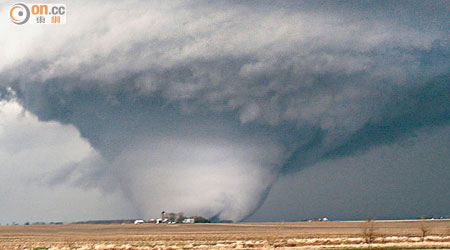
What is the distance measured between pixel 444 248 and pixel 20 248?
5900 cm

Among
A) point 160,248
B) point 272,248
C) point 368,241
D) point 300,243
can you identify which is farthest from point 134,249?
point 368,241

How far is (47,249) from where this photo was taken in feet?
240

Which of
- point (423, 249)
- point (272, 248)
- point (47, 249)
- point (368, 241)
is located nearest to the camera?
point (423, 249)

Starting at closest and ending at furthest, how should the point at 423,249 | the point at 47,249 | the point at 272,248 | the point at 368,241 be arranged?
the point at 423,249 < the point at 272,248 < the point at 47,249 < the point at 368,241

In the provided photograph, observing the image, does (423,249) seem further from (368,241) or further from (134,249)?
(134,249)

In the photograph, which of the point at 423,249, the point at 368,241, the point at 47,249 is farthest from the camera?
the point at 368,241

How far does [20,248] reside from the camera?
76375mm

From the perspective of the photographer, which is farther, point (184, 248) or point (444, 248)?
point (184, 248)

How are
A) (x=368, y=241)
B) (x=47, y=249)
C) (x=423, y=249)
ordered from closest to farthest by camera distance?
(x=423, y=249) < (x=47, y=249) < (x=368, y=241)

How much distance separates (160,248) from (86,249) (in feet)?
33.6

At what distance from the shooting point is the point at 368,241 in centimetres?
7806

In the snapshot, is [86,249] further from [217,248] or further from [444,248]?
[444,248]

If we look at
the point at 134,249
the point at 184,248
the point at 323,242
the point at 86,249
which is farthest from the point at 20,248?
the point at 323,242

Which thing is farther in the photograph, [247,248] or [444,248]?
[247,248]
